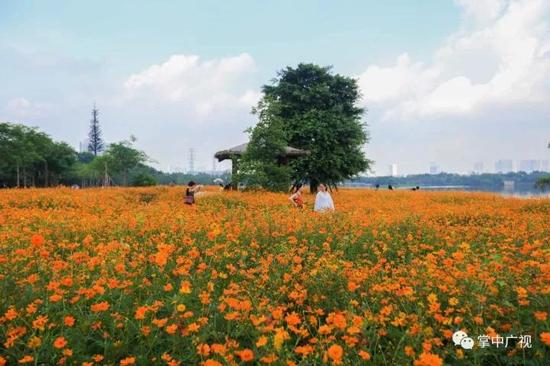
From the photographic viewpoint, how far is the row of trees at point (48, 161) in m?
46.6

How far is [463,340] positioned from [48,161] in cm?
6892

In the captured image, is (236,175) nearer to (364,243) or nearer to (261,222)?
(261,222)

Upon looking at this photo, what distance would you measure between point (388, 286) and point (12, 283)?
12.1ft

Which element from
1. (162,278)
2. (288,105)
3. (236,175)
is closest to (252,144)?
(236,175)

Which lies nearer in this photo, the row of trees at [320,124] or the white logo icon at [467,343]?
the white logo icon at [467,343]

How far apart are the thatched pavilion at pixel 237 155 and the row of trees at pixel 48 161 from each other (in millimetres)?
17025

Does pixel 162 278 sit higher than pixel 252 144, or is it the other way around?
pixel 252 144

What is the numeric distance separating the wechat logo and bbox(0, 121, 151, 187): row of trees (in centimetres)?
4078

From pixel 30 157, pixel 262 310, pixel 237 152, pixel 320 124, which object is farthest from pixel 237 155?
pixel 30 157

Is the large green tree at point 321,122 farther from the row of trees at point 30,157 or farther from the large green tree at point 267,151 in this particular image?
the row of trees at point 30,157

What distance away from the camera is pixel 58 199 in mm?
16188

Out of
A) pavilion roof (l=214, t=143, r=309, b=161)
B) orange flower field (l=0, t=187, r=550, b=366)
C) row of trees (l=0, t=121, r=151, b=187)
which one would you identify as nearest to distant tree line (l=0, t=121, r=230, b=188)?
row of trees (l=0, t=121, r=151, b=187)

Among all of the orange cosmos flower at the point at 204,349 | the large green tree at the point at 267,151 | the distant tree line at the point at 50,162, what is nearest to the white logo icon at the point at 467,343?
the orange cosmos flower at the point at 204,349

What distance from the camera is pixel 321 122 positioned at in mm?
29156
